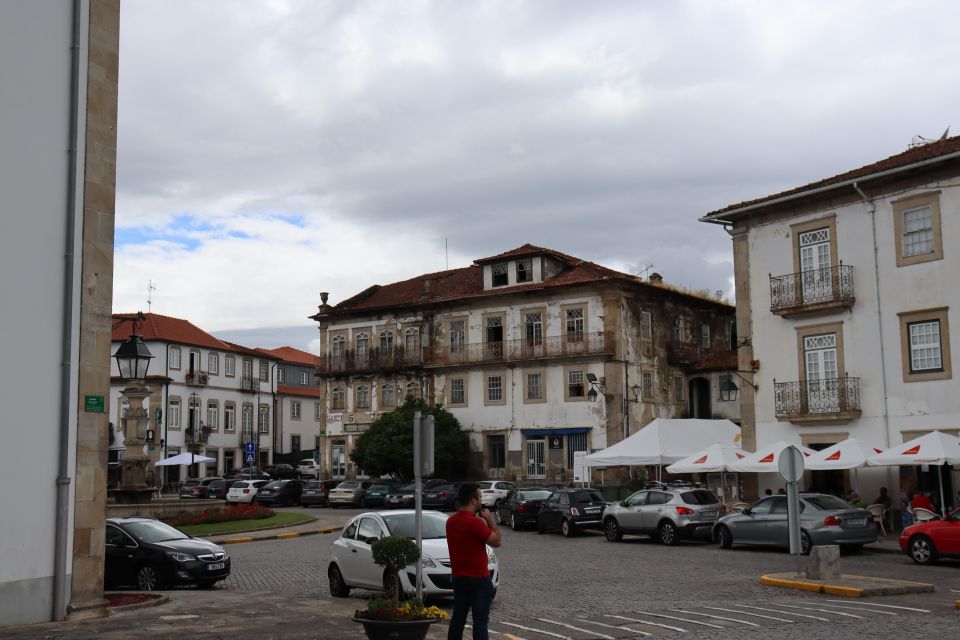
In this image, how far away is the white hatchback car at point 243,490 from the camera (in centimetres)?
→ 4884

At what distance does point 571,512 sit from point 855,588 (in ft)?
Answer: 47.3

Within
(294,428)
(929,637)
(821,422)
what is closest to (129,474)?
(821,422)

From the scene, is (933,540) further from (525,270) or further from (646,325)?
(525,270)

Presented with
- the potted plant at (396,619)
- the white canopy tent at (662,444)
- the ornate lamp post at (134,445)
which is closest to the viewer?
the potted plant at (396,619)

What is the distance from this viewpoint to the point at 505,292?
173 ft

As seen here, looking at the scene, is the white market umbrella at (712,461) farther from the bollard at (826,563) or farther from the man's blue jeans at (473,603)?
the man's blue jeans at (473,603)

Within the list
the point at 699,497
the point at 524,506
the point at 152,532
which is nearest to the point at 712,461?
the point at 699,497

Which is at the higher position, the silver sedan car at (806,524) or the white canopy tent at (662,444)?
the white canopy tent at (662,444)

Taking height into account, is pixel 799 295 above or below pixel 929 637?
above

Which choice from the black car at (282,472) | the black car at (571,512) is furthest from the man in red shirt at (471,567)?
the black car at (282,472)

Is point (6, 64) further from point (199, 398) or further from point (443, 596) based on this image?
point (199, 398)

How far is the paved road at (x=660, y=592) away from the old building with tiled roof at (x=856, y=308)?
7052 mm

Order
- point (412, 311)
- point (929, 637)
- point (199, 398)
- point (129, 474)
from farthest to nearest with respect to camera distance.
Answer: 1. point (199, 398)
2. point (412, 311)
3. point (129, 474)
4. point (929, 637)

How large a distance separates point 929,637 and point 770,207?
22745mm
